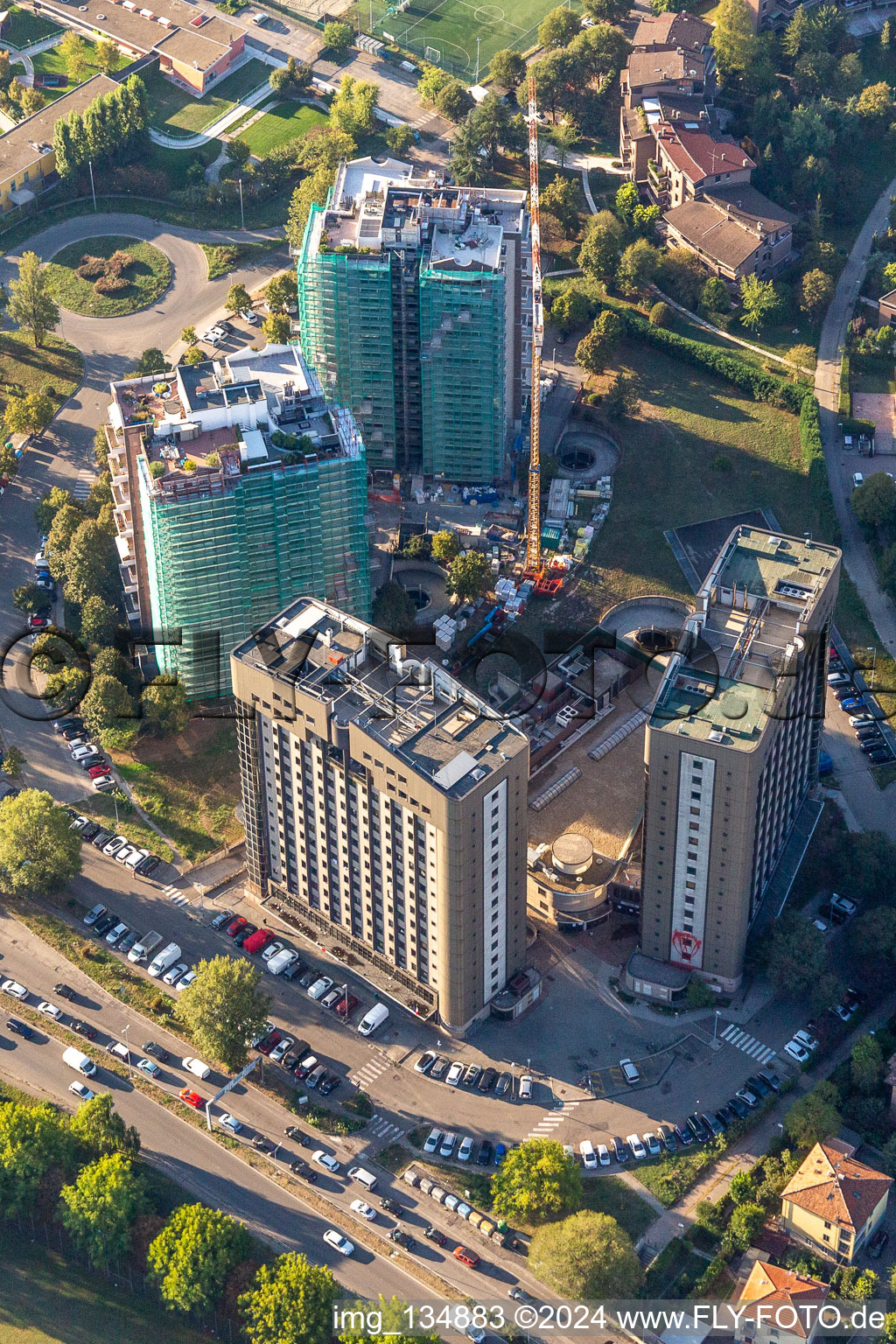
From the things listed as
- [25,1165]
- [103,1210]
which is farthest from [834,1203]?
[25,1165]

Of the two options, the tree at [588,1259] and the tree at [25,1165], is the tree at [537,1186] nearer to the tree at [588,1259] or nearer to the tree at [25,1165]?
the tree at [588,1259]

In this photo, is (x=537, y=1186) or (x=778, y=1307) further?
(x=537, y=1186)

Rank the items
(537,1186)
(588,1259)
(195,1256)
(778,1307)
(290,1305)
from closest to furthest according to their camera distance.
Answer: (290,1305) → (778,1307) → (588,1259) → (195,1256) → (537,1186)

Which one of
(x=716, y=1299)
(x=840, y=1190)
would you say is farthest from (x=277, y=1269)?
A: (x=840, y=1190)

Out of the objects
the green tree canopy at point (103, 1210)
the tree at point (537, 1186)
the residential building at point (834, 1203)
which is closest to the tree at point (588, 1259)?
the tree at point (537, 1186)

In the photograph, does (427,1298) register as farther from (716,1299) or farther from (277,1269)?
(716,1299)

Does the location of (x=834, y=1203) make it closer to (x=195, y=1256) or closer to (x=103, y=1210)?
(x=195, y=1256)

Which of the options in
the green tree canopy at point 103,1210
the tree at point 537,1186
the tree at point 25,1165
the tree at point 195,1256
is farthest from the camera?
the tree at point 25,1165
